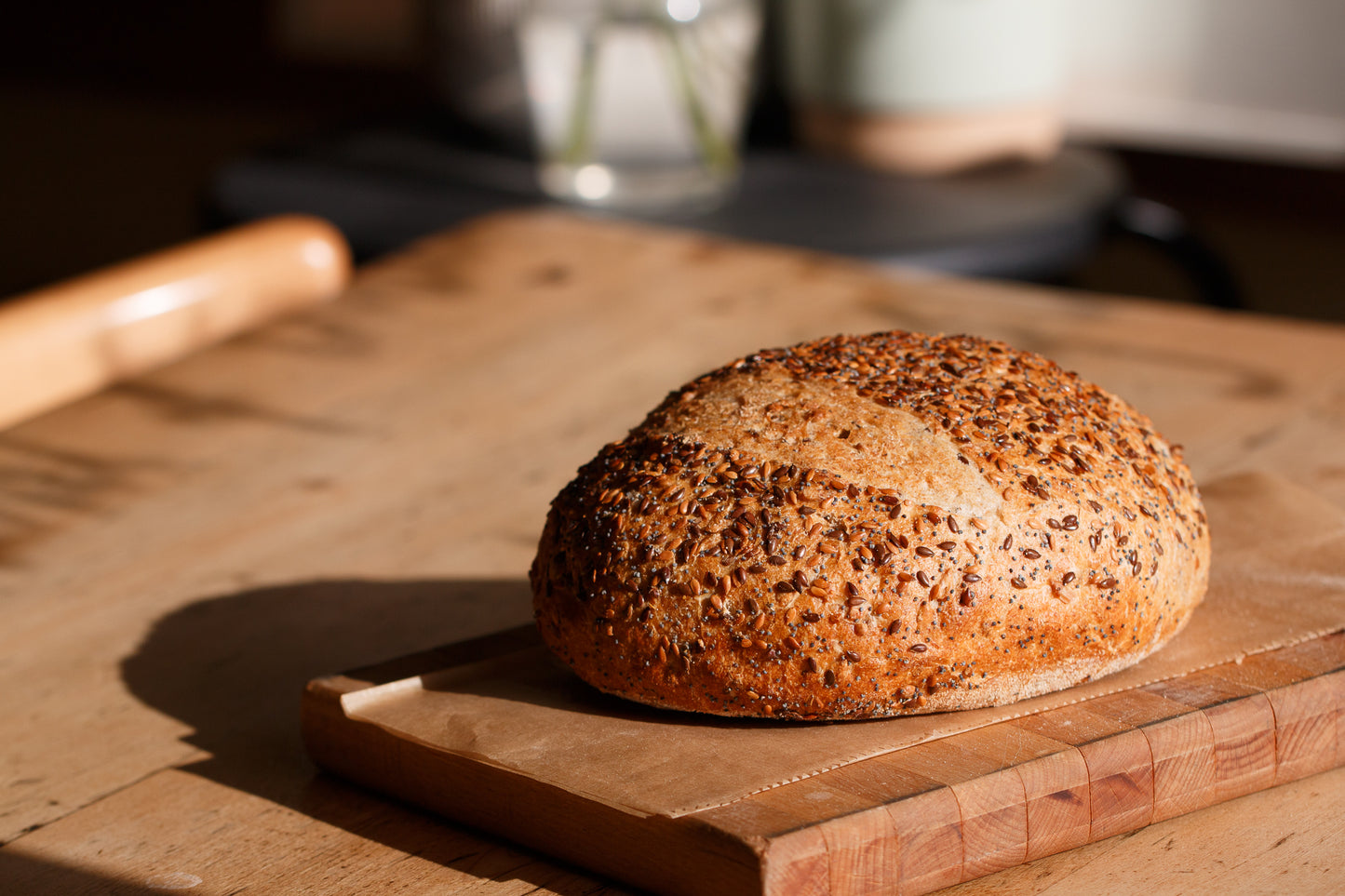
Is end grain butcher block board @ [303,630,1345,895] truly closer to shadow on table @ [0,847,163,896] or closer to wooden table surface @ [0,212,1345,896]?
wooden table surface @ [0,212,1345,896]

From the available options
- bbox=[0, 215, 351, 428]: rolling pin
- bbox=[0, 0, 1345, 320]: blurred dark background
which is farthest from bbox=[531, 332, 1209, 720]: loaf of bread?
bbox=[0, 0, 1345, 320]: blurred dark background

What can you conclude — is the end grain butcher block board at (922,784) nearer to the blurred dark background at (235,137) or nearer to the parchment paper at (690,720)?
the parchment paper at (690,720)

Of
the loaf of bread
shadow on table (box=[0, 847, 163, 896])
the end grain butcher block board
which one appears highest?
the loaf of bread

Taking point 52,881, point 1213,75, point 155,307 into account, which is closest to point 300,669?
point 52,881

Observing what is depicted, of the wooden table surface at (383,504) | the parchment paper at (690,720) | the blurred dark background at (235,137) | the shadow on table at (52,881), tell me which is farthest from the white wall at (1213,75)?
the shadow on table at (52,881)

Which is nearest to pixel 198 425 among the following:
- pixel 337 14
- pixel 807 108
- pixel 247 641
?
pixel 247 641

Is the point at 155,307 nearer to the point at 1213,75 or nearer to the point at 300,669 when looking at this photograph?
the point at 300,669

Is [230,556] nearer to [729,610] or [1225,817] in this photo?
[729,610]
